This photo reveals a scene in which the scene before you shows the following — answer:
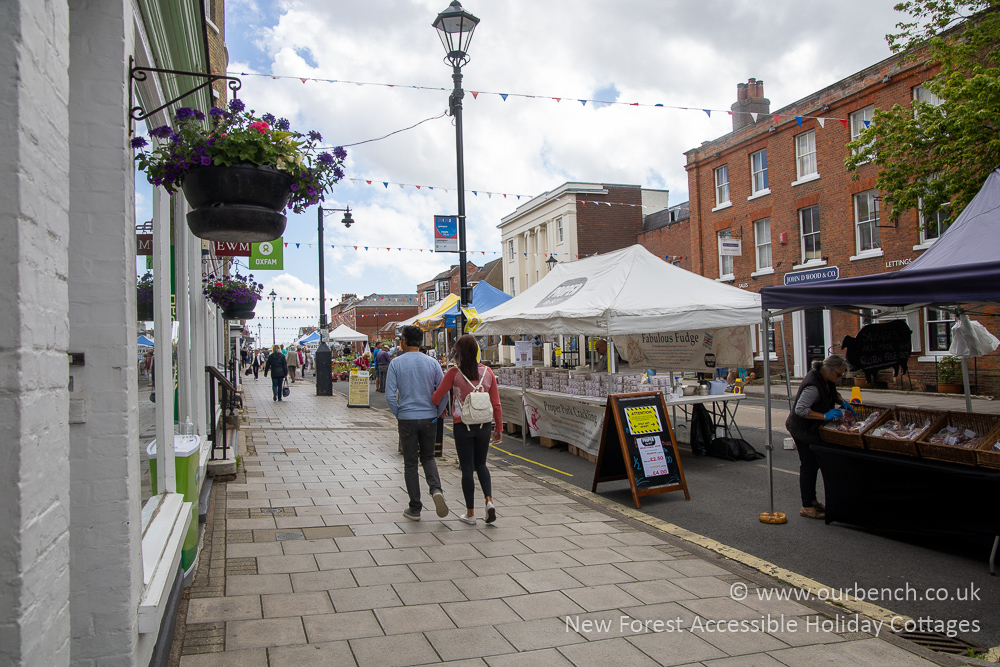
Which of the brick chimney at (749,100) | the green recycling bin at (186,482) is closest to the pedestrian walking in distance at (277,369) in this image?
the green recycling bin at (186,482)

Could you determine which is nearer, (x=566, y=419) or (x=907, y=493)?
(x=907, y=493)

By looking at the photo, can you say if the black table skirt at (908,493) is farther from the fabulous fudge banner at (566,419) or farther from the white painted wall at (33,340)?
the white painted wall at (33,340)

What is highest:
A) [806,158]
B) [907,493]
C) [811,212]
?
[806,158]

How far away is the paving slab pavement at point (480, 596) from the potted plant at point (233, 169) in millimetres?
2215

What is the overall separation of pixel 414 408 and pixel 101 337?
3746mm

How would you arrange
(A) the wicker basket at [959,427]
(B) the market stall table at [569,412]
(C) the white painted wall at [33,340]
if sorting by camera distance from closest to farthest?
1. (C) the white painted wall at [33,340]
2. (A) the wicker basket at [959,427]
3. (B) the market stall table at [569,412]

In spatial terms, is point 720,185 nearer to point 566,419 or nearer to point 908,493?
point 566,419

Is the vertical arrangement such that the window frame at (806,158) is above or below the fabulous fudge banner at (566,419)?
above

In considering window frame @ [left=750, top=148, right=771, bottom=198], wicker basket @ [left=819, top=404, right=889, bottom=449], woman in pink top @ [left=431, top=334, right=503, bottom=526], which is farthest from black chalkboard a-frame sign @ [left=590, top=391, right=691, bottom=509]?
window frame @ [left=750, top=148, right=771, bottom=198]

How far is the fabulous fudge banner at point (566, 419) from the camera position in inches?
392

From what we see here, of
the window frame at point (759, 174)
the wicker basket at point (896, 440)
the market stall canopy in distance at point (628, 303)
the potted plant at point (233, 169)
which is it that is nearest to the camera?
the potted plant at point (233, 169)

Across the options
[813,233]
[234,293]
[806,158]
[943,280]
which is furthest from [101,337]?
[806,158]

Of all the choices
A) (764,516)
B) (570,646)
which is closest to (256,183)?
(570,646)

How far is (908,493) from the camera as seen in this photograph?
5.71 metres
